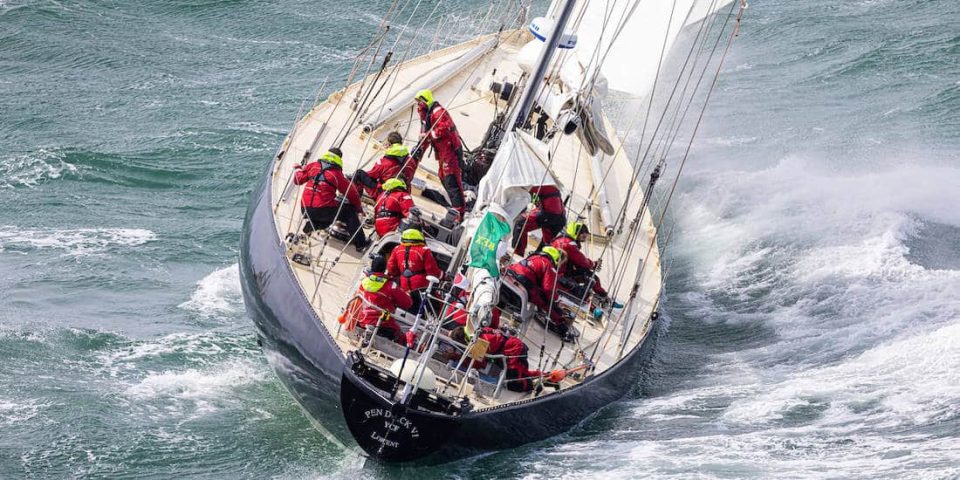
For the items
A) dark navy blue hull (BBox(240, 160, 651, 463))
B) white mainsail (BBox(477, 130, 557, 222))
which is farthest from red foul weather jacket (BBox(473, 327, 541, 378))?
white mainsail (BBox(477, 130, 557, 222))

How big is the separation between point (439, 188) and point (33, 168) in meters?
7.52

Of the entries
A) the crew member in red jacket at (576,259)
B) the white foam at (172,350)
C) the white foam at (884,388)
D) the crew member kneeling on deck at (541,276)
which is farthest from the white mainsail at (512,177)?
the white foam at (172,350)

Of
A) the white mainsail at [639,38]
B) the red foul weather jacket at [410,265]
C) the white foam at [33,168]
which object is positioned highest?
the white mainsail at [639,38]

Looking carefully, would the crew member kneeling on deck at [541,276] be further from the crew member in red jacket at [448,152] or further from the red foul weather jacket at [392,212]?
the crew member in red jacket at [448,152]

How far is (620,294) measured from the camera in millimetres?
14234

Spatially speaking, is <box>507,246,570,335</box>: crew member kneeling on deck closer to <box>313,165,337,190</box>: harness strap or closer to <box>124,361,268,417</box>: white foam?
<box>313,165,337,190</box>: harness strap

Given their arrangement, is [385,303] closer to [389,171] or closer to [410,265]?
[410,265]

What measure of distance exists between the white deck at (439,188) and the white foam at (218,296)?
1783 millimetres

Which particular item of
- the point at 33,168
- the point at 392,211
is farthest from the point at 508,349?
the point at 33,168

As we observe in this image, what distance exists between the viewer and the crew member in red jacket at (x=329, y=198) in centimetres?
1355

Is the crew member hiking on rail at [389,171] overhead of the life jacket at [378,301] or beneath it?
overhead

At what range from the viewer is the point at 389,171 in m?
14.5

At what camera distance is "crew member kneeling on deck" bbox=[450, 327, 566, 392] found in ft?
38.4

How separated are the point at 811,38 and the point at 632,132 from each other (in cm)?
607
